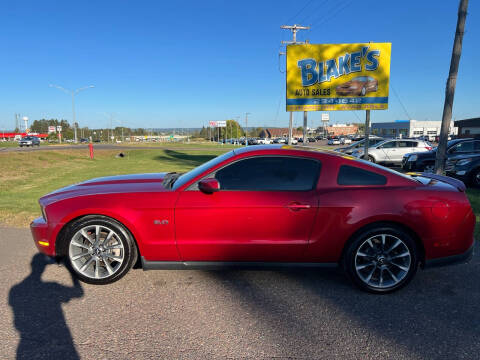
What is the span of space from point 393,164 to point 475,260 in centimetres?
1387

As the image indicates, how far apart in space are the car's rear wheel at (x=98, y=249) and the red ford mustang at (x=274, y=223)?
0.03ft

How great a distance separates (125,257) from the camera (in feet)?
11.2

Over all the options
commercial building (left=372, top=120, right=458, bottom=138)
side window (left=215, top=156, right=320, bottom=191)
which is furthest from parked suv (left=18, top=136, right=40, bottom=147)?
commercial building (left=372, top=120, right=458, bottom=138)

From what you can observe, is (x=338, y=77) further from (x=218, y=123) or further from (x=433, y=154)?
(x=218, y=123)

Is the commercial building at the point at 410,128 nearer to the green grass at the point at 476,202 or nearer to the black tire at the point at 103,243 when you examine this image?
the green grass at the point at 476,202

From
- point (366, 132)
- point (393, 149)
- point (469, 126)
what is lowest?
point (393, 149)

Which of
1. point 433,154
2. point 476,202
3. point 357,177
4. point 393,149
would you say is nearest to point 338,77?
point 393,149

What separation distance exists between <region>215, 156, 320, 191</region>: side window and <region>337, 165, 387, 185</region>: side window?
0.26m

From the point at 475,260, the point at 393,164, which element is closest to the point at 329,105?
the point at 393,164

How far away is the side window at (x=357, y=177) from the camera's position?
11.2 ft

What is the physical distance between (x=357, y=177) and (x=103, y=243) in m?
2.73

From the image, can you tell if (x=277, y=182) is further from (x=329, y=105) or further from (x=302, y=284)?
(x=329, y=105)

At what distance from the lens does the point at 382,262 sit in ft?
11.0

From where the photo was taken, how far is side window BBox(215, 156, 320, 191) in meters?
3.41
